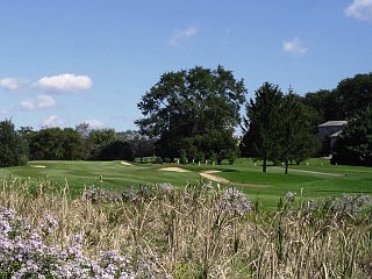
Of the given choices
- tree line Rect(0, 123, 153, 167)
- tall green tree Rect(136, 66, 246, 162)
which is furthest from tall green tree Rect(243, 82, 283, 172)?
tree line Rect(0, 123, 153, 167)

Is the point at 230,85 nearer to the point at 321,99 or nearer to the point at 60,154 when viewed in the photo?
the point at 60,154

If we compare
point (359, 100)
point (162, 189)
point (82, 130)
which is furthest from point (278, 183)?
point (359, 100)

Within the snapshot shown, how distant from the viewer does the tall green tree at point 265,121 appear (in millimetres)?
36344

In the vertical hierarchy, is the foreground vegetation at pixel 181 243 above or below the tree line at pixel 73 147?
below

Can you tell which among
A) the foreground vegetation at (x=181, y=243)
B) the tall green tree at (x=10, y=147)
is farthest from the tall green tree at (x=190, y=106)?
the foreground vegetation at (x=181, y=243)

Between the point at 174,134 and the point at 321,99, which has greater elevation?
the point at 321,99

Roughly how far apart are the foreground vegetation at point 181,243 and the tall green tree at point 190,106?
58154 mm

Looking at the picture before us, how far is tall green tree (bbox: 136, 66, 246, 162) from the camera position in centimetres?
6788

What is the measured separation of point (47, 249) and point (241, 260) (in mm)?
2057

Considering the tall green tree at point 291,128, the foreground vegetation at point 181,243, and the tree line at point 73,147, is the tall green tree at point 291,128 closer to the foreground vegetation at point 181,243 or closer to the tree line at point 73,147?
the foreground vegetation at point 181,243

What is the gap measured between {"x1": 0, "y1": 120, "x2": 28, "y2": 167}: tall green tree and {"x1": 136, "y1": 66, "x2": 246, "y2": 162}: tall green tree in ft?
82.5

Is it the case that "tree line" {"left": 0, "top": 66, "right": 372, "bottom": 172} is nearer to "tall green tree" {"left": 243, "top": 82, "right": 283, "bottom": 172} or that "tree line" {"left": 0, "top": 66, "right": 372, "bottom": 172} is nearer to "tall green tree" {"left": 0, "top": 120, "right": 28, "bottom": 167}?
"tall green tree" {"left": 0, "top": 120, "right": 28, "bottom": 167}

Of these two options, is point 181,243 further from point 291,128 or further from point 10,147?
point 10,147

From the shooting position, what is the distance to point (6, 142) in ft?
137
